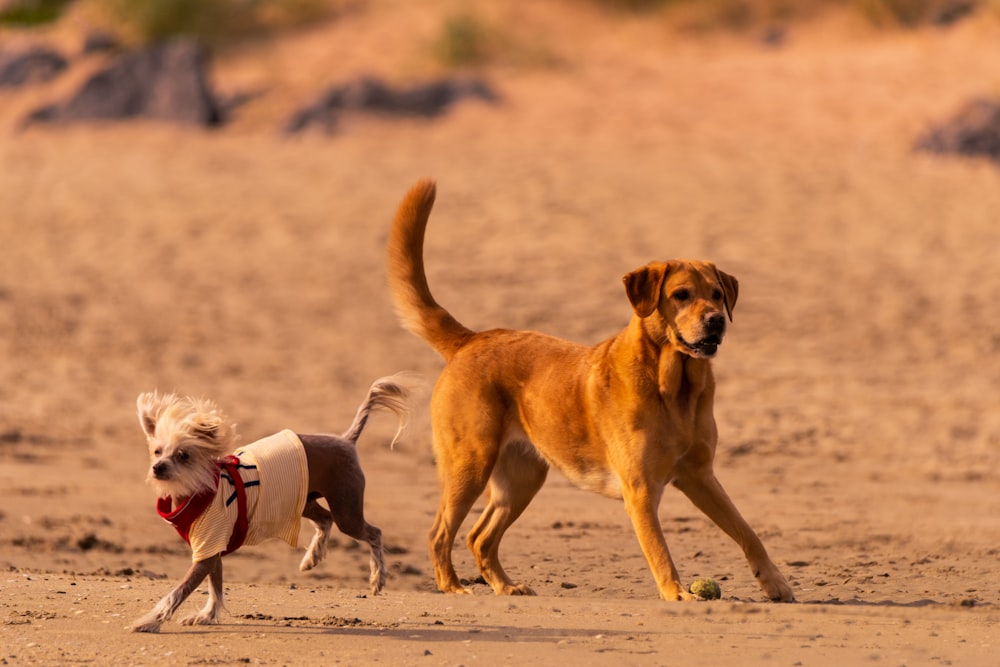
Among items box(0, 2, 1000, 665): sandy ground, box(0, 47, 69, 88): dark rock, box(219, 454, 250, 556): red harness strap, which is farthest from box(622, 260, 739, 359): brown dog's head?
box(0, 47, 69, 88): dark rock

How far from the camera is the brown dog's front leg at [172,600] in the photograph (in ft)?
17.5

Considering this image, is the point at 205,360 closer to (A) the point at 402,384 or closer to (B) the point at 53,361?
(B) the point at 53,361

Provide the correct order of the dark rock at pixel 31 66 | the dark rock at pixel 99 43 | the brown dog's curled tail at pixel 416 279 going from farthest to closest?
the dark rock at pixel 99 43 → the dark rock at pixel 31 66 → the brown dog's curled tail at pixel 416 279

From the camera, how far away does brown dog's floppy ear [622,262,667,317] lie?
6273mm

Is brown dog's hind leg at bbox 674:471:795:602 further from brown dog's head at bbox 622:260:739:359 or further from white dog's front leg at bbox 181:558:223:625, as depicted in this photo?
white dog's front leg at bbox 181:558:223:625

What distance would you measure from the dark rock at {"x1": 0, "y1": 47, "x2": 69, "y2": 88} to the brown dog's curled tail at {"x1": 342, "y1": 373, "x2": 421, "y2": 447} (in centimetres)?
1555

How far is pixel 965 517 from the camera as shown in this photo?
8.45 m

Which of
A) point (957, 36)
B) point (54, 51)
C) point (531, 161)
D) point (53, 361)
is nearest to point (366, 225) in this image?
point (531, 161)

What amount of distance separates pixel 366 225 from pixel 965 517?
817 centimetres

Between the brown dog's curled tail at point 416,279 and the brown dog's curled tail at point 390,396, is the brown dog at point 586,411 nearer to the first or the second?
the brown dog's curled tail at point 416,279

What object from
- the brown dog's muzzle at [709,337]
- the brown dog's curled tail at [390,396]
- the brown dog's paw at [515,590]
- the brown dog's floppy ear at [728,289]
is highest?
the brown dog's floppy ear at [728,289]

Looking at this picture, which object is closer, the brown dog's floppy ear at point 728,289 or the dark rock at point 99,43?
the brown dog's floppy ear at point 728,289

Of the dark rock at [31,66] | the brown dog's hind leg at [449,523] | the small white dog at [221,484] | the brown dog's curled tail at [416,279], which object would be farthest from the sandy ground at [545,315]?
the brown dog's curled tail at [416,279]

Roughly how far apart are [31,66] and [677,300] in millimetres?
16556
